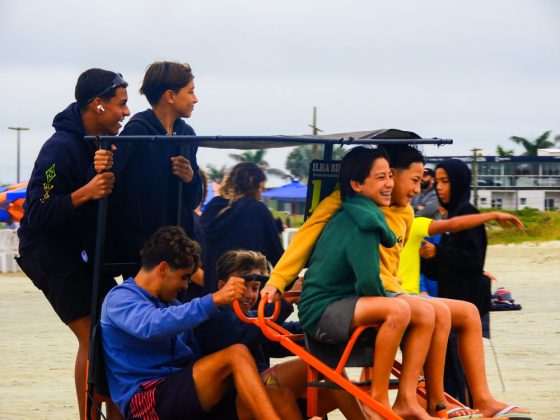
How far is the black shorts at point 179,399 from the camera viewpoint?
16.0ft

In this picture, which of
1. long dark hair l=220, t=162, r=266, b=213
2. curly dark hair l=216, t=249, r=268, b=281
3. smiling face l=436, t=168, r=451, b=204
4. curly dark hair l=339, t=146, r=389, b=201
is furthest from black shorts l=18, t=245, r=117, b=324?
smiling face l=436, t=168, r=451, b=204

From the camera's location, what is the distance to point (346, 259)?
193 inches

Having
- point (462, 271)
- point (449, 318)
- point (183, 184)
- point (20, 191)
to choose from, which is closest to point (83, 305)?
point (183, 184)

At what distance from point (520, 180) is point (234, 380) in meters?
85.2

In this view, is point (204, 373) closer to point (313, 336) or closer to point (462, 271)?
point (313, 336)

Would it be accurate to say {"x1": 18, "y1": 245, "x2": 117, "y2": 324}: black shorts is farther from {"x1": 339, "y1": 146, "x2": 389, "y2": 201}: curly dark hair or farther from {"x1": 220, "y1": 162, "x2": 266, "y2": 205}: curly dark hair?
{"x1": 220, "y1": 162, "x2": 266, "y2": 205}: curly dark hair

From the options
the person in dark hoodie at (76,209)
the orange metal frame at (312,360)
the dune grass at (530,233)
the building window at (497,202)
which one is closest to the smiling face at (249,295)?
the orange metal frame at (312,360)

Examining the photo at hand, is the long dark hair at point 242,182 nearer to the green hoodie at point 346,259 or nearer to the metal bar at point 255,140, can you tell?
the metal bar at point 255,140

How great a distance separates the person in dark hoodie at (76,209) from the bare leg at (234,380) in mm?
1042

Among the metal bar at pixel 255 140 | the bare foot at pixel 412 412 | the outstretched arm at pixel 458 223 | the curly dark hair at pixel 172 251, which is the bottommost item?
the bare foot at pixel 412 412

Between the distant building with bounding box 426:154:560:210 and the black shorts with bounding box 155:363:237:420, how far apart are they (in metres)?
82.0

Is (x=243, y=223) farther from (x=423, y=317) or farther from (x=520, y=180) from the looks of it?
(x=520, y=180)

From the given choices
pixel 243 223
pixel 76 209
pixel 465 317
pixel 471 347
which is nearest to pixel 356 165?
pixel 465 317

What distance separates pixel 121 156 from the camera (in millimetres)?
5672
